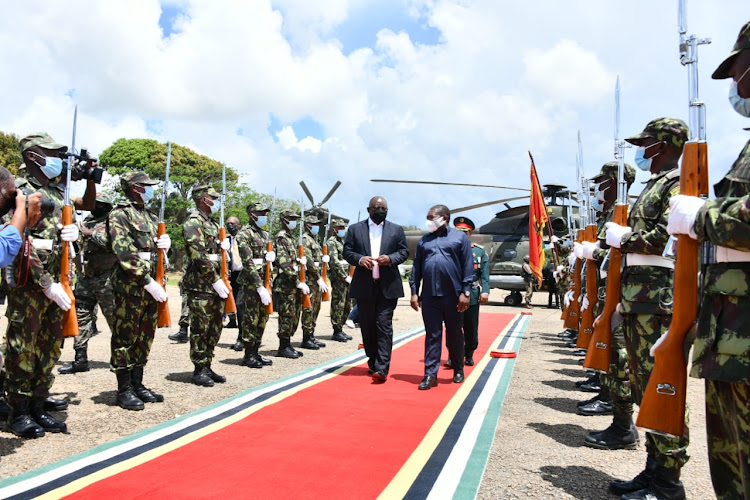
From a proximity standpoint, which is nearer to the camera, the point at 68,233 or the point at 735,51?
the point at 735,51

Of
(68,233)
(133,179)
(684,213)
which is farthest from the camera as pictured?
(133,179)

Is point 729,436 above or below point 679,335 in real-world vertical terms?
below

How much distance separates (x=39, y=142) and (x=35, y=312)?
1.35 meters

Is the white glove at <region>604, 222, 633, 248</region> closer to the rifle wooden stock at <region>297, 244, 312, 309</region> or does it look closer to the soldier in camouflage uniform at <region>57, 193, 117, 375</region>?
the soldier in camouflage uniform at <region>57, 193, 117, 375</region>

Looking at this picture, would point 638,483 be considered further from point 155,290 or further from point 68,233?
point 68,233

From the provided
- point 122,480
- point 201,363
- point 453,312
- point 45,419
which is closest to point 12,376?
point 45,419

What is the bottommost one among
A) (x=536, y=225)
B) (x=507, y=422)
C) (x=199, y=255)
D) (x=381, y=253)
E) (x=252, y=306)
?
(x=507, y=422)

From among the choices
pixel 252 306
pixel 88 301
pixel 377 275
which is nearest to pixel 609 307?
pixel 377 275

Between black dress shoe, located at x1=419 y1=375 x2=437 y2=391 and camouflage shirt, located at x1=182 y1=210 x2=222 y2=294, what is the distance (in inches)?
95.8

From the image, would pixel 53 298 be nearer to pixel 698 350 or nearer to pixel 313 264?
pixel 698 350

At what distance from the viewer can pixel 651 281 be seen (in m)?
3.58

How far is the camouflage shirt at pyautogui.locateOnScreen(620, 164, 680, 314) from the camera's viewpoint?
3.45m

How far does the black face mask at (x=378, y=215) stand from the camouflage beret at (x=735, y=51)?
4.83m

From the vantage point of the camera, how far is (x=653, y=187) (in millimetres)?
3691
